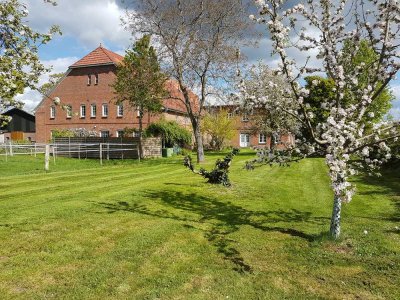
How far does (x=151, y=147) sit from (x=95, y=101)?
18.3 m

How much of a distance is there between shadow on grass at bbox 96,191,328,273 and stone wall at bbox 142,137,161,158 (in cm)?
1903

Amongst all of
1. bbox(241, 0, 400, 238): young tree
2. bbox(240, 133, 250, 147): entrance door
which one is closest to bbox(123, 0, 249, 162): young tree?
bbox(241, 0, 400, 238): young tree

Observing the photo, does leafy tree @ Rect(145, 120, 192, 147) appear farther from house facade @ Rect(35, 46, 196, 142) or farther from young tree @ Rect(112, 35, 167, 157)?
young tree @ Rect(112, 35, 167, 157)

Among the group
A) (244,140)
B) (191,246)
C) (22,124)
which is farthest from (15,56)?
(22,124)

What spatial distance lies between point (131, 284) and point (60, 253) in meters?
1.77

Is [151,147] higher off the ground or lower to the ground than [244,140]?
lower

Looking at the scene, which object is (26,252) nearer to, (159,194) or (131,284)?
(131,284)

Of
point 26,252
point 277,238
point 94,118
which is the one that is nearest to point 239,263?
point 277,238

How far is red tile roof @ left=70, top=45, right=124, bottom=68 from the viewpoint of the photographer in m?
44.3

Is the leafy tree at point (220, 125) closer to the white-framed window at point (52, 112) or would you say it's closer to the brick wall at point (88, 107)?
the brick wall at point (88, 107)

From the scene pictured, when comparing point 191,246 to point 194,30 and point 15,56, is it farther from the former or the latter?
point 194,30

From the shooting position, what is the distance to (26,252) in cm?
653

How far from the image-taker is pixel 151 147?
31172mm

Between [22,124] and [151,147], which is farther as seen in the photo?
[22,124]
